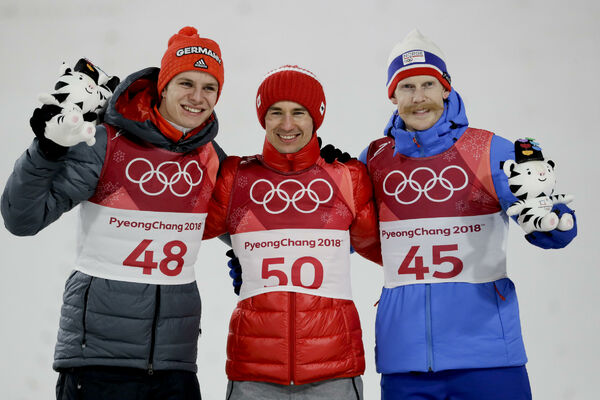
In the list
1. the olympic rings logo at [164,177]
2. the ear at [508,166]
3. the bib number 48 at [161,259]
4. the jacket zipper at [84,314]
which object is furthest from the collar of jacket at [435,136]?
the jacket zipper at [84,314]

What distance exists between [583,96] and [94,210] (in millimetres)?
3020

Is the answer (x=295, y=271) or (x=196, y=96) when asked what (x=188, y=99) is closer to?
(x=196, y=96)

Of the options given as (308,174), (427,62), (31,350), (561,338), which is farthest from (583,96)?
(31,350)

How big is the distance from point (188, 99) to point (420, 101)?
84cm

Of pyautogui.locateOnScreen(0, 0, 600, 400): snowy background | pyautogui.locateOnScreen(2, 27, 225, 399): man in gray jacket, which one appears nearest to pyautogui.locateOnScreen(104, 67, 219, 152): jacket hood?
pyautogui.locateOnScreen(2, 27, 225, 399): man in gray jacket

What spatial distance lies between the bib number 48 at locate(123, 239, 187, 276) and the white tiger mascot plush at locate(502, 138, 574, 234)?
1.14m

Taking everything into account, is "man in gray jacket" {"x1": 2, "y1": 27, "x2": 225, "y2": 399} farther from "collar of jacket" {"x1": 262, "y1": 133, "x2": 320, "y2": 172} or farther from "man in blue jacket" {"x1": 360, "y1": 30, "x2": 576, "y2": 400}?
"man in blue jacket" {"x1": 360, "y1": 30, "x2": 576, "y2": 400}

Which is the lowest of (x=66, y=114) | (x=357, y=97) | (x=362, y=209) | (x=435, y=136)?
(x=362, y=209)

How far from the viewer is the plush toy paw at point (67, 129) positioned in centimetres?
Answer: 214

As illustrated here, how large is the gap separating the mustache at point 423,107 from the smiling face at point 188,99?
2.31 ft

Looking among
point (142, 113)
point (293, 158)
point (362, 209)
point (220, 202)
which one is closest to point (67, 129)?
point (142, 113)

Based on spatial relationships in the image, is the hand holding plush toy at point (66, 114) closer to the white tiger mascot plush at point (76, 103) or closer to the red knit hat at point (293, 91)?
the white tiger mascot plush at point (76, 103)

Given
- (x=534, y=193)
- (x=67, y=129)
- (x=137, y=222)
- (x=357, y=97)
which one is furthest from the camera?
(x=357, y=97)

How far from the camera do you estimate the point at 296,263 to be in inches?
98.6
